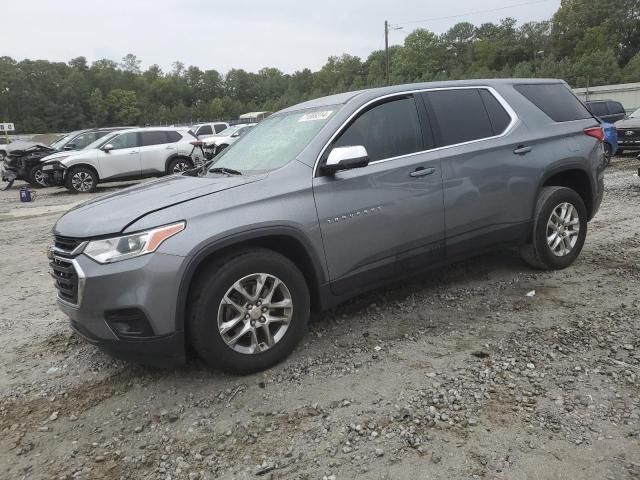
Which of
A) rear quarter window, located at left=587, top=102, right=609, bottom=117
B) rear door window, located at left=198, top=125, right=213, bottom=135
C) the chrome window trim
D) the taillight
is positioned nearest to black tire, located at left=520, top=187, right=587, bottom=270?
the taillight

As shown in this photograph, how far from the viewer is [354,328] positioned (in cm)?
407

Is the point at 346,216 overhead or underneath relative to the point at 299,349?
overhead

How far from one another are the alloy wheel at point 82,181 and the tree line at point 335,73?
2375 inches

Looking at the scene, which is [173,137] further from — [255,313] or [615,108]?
[615,108]

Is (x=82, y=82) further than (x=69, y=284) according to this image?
Yes

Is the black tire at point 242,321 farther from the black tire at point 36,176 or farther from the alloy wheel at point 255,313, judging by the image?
the black tire at point 36,176

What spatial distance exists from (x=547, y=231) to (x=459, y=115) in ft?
4.68

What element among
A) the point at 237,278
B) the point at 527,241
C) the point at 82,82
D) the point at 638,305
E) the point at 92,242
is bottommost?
the point at 638,305

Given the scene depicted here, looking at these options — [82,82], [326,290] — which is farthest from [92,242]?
[82,82]

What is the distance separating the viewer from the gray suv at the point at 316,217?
3.04 meters

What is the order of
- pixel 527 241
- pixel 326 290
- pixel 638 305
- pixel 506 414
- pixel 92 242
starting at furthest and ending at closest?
pixel 527 241
pixel 638 305
pixel 326 290
pixel 92 242
pixel 506 414

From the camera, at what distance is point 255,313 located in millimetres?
3293

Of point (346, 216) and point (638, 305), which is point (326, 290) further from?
point (638, 305)

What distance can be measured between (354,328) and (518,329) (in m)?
1.21
